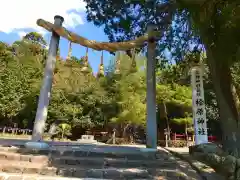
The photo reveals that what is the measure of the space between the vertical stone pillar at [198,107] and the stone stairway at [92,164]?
150cm

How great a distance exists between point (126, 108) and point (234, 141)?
11.0 metres

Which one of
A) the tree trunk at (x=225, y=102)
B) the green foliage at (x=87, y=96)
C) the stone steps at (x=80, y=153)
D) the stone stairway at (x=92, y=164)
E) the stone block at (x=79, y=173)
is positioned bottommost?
the stone block at (x=79, y=173)

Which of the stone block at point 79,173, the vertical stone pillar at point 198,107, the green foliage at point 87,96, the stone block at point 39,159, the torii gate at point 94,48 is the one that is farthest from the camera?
the green foliage at point 87,96

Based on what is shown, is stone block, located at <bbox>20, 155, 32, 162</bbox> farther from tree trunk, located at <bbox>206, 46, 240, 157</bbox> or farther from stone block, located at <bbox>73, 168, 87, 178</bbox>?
tree trunk, located at <bbox>206, 46, 240, 157</bbox>

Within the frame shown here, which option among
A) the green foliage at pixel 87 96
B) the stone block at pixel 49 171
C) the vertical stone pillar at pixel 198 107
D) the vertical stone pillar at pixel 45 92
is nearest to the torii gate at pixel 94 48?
the vertical stone pillar at pixel 45 92

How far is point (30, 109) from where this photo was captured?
18.0 meters

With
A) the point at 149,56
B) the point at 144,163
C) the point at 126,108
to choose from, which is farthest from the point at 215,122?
the point at 144,163

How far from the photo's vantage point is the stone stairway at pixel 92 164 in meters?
4.43

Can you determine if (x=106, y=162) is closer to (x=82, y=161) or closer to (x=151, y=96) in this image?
(x=82, y=161)

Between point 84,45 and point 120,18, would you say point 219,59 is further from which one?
point 84,45

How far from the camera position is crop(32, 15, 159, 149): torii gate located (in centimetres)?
612

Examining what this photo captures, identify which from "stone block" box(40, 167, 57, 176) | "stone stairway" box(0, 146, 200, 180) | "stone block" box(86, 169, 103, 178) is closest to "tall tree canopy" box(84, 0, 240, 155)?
"stone stairway" box(0, 146, 200, 180)

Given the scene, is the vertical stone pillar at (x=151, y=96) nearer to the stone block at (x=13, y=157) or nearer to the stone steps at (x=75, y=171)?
the stone steps at (x=75, y=171)

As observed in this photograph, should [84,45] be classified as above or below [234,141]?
above
